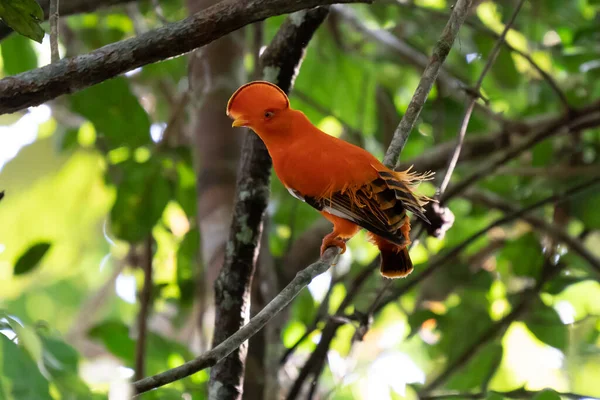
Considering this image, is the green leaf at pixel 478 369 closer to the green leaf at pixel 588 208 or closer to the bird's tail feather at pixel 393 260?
the green leaf at pixel 588 208

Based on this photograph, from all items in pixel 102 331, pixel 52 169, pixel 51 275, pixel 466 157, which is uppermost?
pixel 52 169

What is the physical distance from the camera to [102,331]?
3326 mm

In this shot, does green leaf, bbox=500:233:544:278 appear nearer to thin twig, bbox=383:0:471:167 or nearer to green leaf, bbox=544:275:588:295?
green leaf, bbox=544:275:588:295

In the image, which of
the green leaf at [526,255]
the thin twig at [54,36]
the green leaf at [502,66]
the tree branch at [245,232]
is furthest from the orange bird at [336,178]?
the green leaf at [502,66]

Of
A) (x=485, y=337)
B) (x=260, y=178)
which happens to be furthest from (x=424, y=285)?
(x=260, y=178)

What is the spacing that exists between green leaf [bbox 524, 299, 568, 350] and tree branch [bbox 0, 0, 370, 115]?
2.16 metres

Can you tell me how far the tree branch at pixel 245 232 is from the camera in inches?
79.0

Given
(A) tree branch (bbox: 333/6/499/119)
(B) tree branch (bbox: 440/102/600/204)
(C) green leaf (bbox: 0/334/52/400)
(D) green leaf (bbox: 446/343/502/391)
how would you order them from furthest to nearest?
(A) tree branch (bbox: 333/6/499/119) < (D) green leaf (bbox: 446/343/502/391) < (B) tree branch (bbox: 440/102/600/204) < (C) green leaf (bbox: 0/334/52/400)

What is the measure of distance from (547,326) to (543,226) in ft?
1.72

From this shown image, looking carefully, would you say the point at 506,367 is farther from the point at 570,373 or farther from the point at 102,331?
the point at 102,331

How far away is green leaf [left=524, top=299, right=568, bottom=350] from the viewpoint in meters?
3.17

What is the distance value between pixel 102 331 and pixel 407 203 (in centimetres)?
197

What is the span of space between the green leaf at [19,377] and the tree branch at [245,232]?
3.15ft

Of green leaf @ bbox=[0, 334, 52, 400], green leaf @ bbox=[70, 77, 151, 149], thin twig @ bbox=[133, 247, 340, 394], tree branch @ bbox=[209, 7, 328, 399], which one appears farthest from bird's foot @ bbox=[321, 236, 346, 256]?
green leaf @ bbox=[70, 77, 151, 149]
